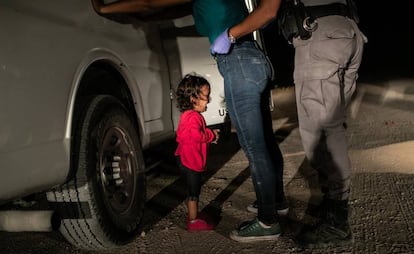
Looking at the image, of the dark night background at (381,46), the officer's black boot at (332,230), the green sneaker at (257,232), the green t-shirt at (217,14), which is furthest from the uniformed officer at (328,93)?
the dark night background at (381,46)

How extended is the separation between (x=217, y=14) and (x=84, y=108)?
0.95m

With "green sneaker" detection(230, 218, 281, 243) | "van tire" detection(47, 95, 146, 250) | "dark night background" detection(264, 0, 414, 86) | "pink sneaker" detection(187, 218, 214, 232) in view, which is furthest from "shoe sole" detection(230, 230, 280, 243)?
"dark night background" detection(264, 0, 414, 86)

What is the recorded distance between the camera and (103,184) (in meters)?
2.88

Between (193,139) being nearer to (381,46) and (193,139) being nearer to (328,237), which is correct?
(328,237)

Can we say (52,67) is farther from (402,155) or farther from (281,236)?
(402,155)

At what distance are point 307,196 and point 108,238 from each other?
1659mm

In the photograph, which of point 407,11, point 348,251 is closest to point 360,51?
point 348,251

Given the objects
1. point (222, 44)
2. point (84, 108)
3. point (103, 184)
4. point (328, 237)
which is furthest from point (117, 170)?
point (328, 237)

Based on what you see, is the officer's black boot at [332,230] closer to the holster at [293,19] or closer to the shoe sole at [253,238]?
the shoe sole at [253,238]

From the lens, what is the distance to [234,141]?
626cm

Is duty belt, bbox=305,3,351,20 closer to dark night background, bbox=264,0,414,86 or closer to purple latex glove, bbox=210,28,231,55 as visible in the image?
purple latex glove, bbox=210,28,231,55

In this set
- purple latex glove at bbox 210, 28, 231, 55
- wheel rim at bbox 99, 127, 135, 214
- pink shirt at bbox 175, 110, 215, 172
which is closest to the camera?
purple latex glove at bbox 210, 28, 231, 55

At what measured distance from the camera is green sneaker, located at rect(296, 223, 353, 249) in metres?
2.81

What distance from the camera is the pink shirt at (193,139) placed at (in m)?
3.23
